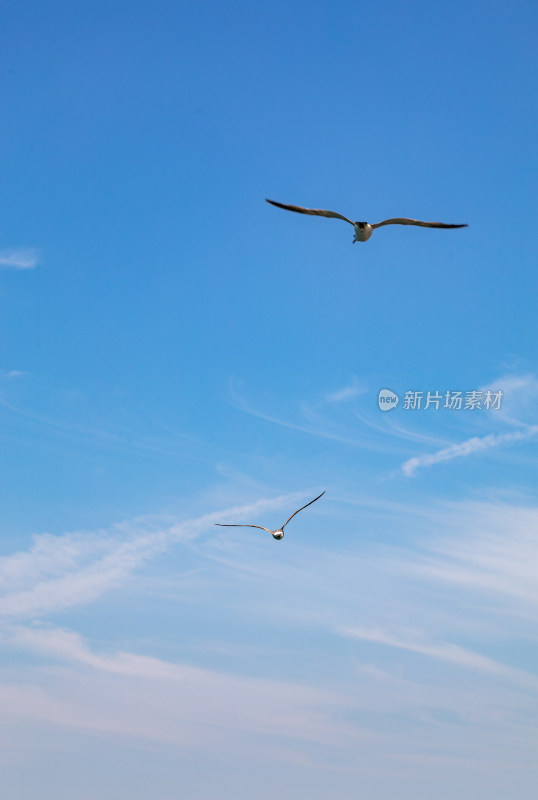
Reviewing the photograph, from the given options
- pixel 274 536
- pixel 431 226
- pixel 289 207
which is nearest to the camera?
pixel 289 207

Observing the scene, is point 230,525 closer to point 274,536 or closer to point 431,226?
point 274,536

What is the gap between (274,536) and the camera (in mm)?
83000

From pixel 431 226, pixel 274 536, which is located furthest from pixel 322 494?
pixel 431 226

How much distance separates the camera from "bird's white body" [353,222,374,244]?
200 feet

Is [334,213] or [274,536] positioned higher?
[334,213]

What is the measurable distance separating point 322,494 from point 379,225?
35.1m

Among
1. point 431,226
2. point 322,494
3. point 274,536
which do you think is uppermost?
point 431,226

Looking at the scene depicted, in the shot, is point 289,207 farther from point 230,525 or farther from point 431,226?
point 230,525

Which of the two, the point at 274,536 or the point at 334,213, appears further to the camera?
the point at 274,536

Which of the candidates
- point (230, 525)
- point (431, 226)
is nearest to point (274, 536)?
point (230, 525)

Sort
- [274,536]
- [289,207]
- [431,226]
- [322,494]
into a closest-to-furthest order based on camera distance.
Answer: [289,207]
[431,226]
[274,536]
[322,494]

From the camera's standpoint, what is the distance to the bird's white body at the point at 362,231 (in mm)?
60812

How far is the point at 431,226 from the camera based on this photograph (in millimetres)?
64312

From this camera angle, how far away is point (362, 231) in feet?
200
